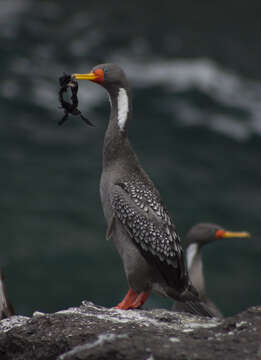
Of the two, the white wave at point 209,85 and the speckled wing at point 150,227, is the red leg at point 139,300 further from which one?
the white wave at point 209,85

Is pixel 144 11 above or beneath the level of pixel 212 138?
above

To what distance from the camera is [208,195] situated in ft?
59.4

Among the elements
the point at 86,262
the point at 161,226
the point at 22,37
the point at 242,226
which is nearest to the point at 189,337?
the point at 161,226

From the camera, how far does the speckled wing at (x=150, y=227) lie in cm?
670

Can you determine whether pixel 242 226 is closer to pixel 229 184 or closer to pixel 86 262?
pixel 229 184

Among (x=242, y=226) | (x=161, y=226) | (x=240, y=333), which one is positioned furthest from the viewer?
(x=242, y=226)

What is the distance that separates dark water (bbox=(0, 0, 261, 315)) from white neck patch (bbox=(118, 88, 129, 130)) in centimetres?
894

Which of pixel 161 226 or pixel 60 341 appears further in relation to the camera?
pixel 161 226

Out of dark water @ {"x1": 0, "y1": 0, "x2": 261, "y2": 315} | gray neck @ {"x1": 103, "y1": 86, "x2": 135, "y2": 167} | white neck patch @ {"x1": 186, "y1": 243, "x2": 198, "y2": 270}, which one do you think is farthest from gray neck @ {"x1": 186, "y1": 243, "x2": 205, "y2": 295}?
dark water @ {"x1": 0, "y1": 0, "x2": 261, "y2": 315}

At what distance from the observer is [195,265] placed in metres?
10.8

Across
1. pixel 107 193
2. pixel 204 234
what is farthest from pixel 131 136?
pixel 107 193

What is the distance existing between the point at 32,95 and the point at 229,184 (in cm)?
532

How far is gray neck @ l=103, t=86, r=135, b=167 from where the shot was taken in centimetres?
706

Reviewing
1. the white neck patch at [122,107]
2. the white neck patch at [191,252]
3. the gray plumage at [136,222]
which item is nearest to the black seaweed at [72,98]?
the gray plumage at [136,222]
